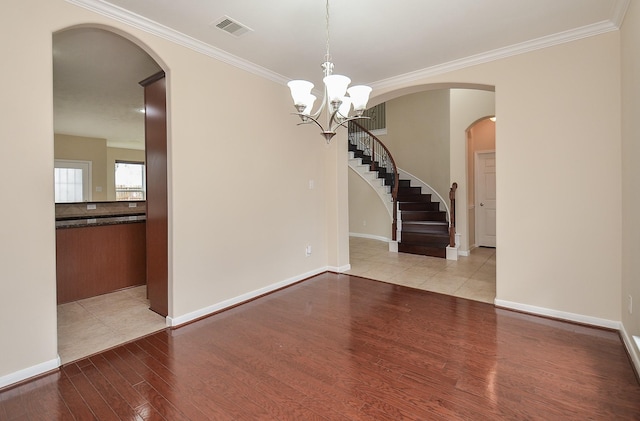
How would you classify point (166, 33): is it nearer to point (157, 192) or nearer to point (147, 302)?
point (157, 192)

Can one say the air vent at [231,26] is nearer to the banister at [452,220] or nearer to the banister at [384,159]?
the banister at [384,159]

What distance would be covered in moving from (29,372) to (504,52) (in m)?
4.87

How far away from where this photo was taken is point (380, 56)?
330 centimetres

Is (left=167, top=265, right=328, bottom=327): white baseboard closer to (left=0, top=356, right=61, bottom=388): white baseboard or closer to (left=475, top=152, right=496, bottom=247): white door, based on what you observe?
(left=0, top=356, right=61, bottom=388): white baseboard

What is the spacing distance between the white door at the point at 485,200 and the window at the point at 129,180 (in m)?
9.53

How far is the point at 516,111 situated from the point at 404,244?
351cm

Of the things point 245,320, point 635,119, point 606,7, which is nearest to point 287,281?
point 245,320

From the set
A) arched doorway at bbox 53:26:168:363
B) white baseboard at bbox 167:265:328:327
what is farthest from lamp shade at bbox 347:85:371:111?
white baseboard at bbox 167:265:328:327

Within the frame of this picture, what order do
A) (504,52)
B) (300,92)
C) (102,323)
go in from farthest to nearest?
(504,52)
(102,323)
(300,92)

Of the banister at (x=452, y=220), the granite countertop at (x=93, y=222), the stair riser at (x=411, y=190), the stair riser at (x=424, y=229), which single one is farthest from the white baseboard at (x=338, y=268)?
the stair riser at (x=411, y=190)

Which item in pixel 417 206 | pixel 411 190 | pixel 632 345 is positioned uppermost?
pixel 411 190

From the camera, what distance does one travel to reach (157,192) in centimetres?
310

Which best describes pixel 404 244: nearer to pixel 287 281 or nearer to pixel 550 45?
pixel 287 281

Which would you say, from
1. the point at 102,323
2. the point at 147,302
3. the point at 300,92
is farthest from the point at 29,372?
the point at 300,92
